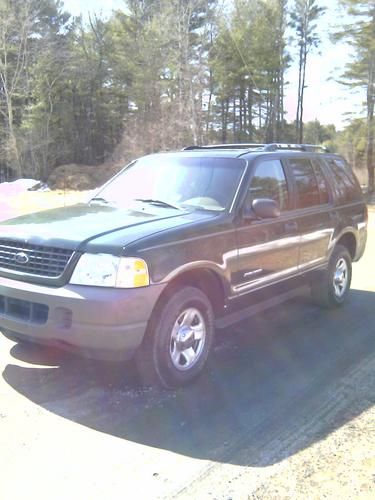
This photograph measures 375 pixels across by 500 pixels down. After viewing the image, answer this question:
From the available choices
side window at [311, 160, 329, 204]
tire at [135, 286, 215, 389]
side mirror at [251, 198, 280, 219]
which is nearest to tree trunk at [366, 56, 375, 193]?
side window at [311, 160, 329, 204]

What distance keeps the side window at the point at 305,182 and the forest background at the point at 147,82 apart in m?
22.3

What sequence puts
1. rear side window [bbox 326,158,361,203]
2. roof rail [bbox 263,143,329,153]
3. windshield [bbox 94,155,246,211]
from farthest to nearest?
1. rear side window [bbox 326,158,361,203]
2. roof rail [bbox 263,143,329,153]
3. windshield [bbox 94,155,246,211]

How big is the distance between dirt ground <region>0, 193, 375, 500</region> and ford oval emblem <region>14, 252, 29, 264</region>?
3.28ft

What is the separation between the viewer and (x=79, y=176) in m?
35.9

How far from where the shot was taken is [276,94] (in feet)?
130

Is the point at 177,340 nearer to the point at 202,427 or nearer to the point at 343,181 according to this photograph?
the point at 202,427

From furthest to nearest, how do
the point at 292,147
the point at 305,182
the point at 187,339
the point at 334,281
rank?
the point at 334,281 → the point at 292,147 → the point at 305,182 → the point at 187,339

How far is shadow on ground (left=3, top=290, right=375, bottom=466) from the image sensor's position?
3180 millimetres

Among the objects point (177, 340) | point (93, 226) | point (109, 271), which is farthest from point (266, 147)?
point (109, 271)

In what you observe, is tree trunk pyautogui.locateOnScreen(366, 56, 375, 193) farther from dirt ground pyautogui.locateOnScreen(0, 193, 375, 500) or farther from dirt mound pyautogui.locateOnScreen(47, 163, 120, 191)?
dirt ground pyautogui.locateOnScreen(0, 193, 375, 500)

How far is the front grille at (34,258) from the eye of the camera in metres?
3.48

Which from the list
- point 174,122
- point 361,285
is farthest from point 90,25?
point 361,285

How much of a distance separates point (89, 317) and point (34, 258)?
68 centimetres

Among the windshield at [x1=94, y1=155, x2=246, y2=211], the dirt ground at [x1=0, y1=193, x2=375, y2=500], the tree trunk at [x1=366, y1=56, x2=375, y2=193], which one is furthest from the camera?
the tree trunk at [x1=366, y1=56, x2=375, y2=193]
